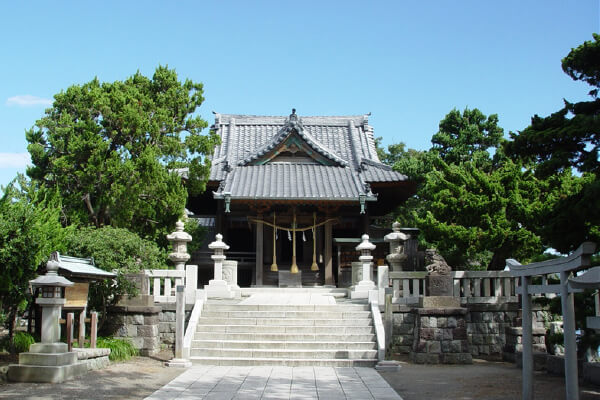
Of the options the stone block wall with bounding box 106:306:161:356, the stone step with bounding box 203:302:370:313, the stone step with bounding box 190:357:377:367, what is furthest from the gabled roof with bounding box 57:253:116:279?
the stone step with bounding box 190:357:377:367

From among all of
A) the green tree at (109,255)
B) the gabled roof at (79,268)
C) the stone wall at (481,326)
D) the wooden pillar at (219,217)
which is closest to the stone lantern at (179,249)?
the green tree at (109,255)

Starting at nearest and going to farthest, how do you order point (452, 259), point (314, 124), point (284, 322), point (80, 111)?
point (284, 322) → point (80, 111) → point (452, 259) → point (314, 124)

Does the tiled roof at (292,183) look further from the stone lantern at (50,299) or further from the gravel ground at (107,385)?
the stone lantern at (50,299)

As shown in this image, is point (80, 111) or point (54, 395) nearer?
point (54, 395)

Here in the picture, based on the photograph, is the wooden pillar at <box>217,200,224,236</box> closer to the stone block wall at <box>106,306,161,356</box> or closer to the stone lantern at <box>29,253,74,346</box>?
the stone block wall at <box>106,306,161,356</box>

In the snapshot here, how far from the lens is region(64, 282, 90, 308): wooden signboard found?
11.2 m

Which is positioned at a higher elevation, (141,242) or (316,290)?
(141,242)

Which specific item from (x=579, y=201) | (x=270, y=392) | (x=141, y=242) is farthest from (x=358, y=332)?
(x=579, y=201)

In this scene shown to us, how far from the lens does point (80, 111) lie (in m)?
16.5

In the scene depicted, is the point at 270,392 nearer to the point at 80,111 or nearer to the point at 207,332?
the point at 207,332

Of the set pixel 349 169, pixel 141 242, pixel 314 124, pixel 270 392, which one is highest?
pixel 314 124

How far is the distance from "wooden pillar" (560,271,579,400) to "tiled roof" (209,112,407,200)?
1280 centimetres

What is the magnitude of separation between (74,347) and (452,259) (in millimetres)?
12103

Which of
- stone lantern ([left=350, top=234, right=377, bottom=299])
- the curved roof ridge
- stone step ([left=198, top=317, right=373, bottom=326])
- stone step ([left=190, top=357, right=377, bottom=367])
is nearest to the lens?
stone step ([left=190, top=357, right=377, bottom=367])
